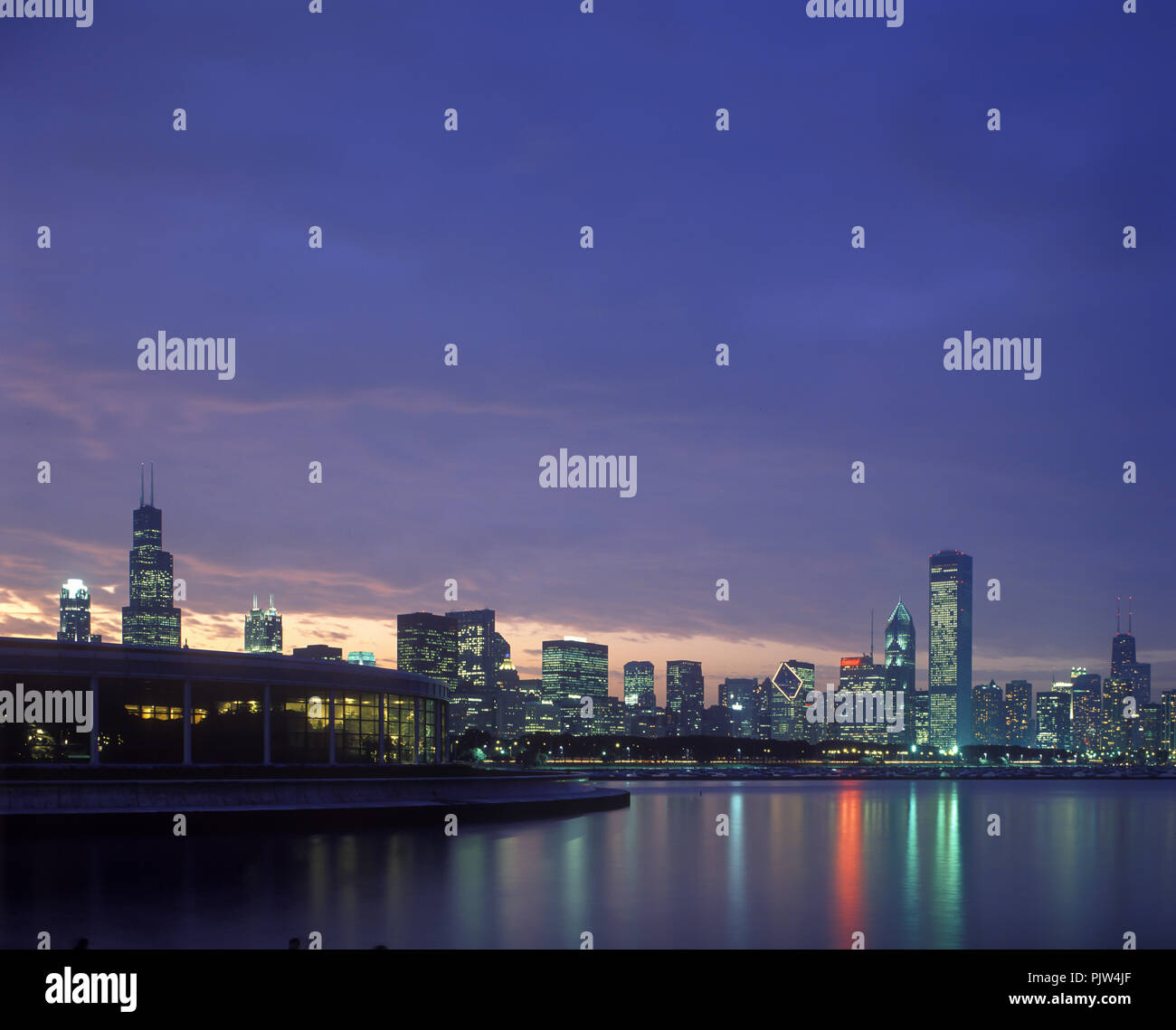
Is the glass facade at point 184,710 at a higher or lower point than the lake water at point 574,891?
higher

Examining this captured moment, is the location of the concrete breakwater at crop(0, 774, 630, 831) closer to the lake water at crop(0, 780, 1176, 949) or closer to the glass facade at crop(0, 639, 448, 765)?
the lake water at crop(0, 780, 1176, 949)

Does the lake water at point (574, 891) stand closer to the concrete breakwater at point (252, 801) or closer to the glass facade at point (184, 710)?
the concrete breakwater at point (252, 801)

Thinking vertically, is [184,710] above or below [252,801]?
above

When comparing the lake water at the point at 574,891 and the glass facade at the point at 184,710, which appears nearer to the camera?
the lake water at the point at 574,891

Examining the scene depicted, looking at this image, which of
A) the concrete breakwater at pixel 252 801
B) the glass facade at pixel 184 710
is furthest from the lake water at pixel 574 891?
the glass facade at pixel 184 710

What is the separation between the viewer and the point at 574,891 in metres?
41.2

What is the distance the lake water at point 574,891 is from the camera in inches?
1249

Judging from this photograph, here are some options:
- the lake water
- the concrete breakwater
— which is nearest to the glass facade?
the concrete breakwater

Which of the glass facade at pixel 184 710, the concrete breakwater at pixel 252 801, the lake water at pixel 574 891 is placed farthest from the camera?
the glass facade at pixel 184 710

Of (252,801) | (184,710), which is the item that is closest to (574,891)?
(252,801)

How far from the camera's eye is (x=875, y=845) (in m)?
65.9

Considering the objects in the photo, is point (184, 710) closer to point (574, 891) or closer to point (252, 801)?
point (252, 801)
